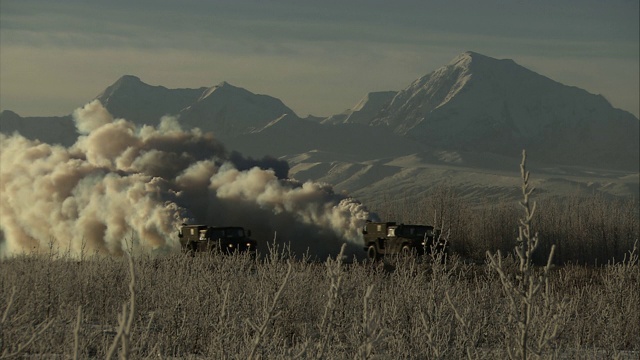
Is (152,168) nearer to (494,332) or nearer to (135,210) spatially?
(135,210)

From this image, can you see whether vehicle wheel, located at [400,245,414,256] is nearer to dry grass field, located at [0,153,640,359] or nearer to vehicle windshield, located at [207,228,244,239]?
vehicle windshield, located at [207,228,244,239]

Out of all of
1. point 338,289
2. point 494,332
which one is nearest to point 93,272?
point 494,332

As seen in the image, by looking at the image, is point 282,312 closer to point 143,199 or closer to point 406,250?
point 406,250

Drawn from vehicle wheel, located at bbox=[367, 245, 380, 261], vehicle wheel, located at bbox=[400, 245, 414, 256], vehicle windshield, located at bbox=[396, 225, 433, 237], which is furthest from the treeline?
vehicle wheel, located at bbox=[400, 245, 414, 256]

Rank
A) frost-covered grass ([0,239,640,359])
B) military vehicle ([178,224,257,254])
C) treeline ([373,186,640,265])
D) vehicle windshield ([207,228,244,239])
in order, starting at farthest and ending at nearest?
treeline ([373,186,640,265]) → vehicle windshield ([207,228,244,239]) → military vehicle ([178,224,257,254]) → frost-covered grass ([0,239,640,359])

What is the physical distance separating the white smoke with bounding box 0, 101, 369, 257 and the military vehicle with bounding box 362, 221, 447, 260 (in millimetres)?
11035

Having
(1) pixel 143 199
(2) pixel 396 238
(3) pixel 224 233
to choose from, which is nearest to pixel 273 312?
(2) pixel 396 238

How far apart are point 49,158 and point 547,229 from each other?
124 ft

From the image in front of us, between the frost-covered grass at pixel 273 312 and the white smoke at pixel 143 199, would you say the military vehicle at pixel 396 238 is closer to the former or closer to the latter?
the white smoke at pixel 143 199

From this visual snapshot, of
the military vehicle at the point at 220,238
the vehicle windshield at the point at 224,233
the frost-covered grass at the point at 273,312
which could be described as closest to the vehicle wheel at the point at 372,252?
the military vehicle at the point at 220,238

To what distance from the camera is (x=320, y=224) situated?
6256 centimetres

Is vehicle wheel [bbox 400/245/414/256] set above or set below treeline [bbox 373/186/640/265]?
below

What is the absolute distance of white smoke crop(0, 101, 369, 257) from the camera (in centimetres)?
6097

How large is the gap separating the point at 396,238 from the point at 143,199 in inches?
890
